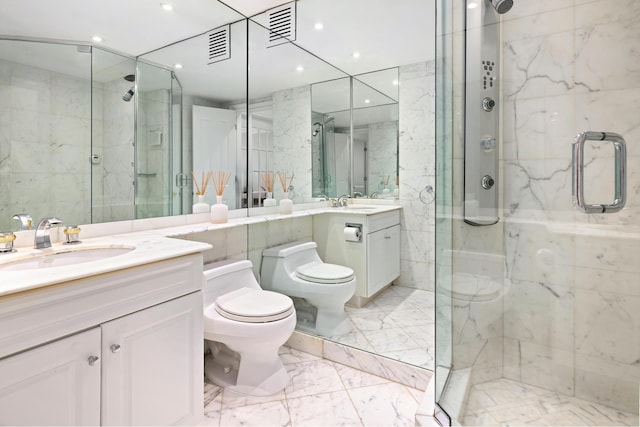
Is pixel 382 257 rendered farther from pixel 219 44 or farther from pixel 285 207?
pixel 219 44

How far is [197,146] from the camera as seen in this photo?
2186 mm

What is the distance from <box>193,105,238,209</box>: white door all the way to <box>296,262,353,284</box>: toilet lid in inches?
27.0

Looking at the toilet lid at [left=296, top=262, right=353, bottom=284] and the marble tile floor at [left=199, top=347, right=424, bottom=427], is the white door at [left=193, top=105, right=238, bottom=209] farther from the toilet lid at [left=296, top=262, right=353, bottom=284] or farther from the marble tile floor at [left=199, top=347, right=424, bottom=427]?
the marble tile floor at [left=199, top=347, right=424, bottom=427]

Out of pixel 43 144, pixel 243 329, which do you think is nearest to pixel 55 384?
pixel 243 329

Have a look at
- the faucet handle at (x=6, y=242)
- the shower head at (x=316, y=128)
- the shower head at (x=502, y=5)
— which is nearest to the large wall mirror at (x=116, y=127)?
the faucet handle at (x=6, y=242)

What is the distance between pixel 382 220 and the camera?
238 cm

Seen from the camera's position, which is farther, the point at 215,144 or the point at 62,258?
the point at 215,144

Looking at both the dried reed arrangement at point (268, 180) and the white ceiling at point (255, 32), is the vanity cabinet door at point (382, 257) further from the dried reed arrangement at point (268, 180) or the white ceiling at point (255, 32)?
the white ceiling at point (255, 32)

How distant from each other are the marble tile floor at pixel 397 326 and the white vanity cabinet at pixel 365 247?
0.09 meters

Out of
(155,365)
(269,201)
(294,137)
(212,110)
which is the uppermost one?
(212,110)

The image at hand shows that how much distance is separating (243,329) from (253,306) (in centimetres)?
15

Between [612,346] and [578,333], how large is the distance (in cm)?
13

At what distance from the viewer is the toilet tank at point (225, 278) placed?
6.09 feet

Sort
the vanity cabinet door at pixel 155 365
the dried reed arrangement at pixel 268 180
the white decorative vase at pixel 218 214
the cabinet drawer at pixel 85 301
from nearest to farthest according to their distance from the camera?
the cabinet drawer at pixel 85 301 → the vanity cabinet door at pixel 155 365 → the white decorative vase at pixel 218 214 → the dried reed arrangement at pixel 268 180
